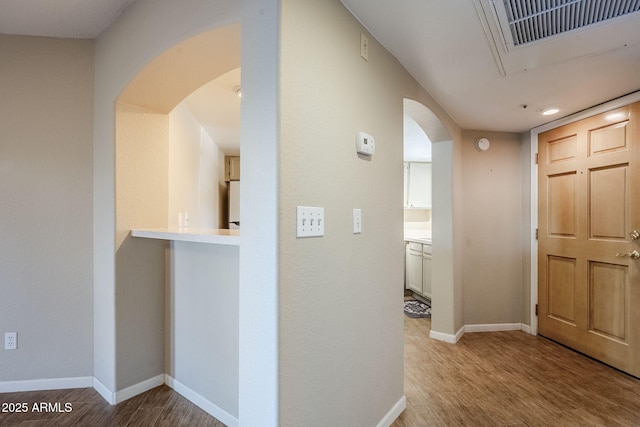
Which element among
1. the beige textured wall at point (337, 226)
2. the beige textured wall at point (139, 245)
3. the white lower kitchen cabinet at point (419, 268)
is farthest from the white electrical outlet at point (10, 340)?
the white lower kitchen cabinet at point (419, 268)

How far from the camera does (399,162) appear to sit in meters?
1.93

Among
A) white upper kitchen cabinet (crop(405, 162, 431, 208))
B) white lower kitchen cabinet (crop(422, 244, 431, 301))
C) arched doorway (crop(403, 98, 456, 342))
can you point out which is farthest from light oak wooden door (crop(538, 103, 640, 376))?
white upper kitchen cabinet (crop(405, 162, 431, 208))

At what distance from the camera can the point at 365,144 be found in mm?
1541

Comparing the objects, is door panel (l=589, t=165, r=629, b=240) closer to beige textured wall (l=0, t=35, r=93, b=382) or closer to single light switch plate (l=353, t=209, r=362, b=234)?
single light switch plate (l=353, t=209, r=362, b=234)

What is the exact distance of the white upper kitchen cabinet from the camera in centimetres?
529

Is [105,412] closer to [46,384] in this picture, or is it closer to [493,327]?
[46,384]

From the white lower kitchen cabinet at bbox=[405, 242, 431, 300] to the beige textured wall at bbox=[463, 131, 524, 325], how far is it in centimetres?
99

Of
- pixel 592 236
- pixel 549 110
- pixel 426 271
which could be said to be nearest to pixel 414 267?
pixel 426 271

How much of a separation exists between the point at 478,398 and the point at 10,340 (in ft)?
9.88

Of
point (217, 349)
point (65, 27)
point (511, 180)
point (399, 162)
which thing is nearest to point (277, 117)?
point (399, 162)

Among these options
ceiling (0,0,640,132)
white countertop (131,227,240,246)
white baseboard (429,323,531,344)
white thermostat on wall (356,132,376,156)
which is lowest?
white baseboard (429,323,531,344)

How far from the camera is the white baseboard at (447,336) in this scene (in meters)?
2.99

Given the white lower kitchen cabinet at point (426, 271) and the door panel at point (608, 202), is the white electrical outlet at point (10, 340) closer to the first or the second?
the white lower kitchen cabinet at point (426, 271)

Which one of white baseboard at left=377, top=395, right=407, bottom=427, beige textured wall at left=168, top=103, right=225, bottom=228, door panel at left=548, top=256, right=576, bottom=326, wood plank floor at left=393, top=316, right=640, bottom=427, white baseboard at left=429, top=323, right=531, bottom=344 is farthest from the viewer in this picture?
white baseboard at left=429, top=323, right=531, bottom=344
